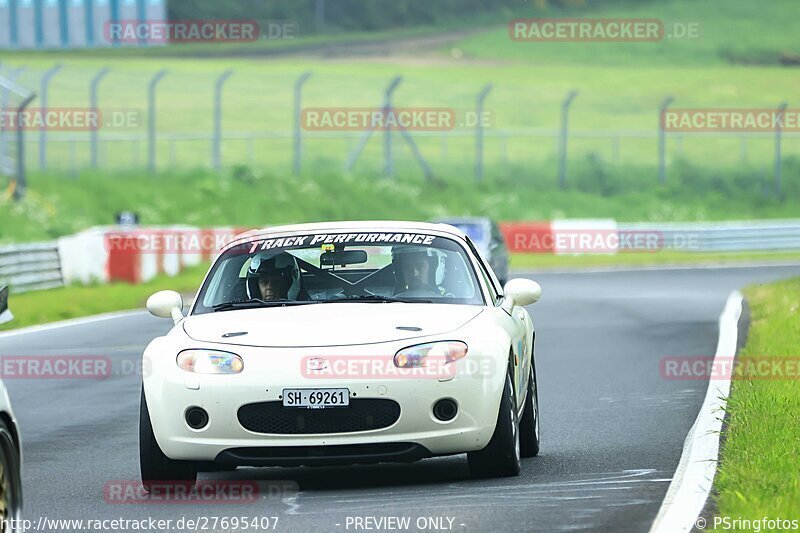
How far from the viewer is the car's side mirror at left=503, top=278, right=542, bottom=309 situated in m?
10.3

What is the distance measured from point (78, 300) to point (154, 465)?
17522 millimetres

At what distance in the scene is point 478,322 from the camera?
9.53m

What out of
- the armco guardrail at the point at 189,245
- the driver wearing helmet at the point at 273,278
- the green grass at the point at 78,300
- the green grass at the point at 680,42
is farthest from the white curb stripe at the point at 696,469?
the green grass at the point at 680,42

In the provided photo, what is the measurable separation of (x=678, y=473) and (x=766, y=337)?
8534mm

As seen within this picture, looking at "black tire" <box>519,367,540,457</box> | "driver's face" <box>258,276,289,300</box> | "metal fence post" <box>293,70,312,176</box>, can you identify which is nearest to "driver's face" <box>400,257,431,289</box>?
"driver's face" <box>258,276,289,300</box>

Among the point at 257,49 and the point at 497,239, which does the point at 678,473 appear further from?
the point at 257,49

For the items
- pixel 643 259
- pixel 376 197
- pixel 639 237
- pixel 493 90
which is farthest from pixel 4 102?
pixel 493 90

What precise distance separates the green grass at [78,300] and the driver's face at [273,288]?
12468mm

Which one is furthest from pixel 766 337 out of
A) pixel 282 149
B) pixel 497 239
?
pixel 282 149

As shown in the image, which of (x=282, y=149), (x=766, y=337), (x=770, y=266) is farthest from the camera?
(x=282, y=149)

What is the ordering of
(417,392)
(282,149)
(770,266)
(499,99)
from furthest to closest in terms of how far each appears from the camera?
(499,99) → (282,149) → (770,266) → (417,392)

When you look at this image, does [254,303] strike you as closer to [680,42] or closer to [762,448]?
[762,448]

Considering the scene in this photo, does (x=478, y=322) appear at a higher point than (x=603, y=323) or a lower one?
higher

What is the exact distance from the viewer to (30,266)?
89.4 ft
